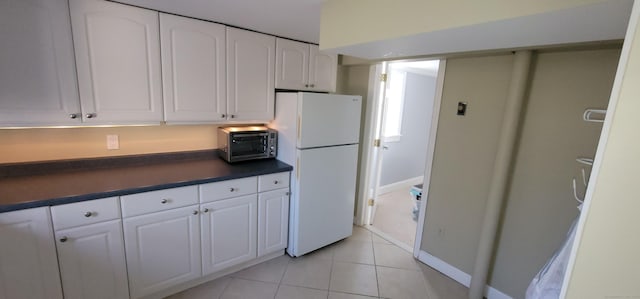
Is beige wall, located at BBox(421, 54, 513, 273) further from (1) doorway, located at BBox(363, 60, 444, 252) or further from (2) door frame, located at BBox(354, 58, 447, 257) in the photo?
(1) doorway, located at BBox(363, 60, 444, 252)

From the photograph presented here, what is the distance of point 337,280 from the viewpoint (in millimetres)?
2330

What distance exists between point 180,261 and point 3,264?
0.89 meters

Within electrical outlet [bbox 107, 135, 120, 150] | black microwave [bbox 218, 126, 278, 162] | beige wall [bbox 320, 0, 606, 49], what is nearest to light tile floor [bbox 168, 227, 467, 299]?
black microwave [bbox 218, 126, 278, 162]

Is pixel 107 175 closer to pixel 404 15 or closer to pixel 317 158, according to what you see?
pixel 317 158

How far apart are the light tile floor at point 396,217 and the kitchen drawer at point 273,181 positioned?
1528 mm

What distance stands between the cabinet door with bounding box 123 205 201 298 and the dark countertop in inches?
9.1

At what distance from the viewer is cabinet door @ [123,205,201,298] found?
179cm

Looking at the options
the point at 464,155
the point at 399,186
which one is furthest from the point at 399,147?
the point at 464,155

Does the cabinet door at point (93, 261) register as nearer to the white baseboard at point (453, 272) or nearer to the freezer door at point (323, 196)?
the freezer door at point (323, 196)

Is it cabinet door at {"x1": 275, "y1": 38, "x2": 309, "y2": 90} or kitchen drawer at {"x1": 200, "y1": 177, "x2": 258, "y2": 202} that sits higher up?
cabinet door at {"x1": 275, "y1": 38, "x2": 309, "y2": 90}

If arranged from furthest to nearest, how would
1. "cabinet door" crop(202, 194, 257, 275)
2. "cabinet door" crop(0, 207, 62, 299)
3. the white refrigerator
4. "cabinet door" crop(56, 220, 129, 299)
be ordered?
the white refrigerator
"cabinet door" crop(202, 194, 257, 275)
"cabinet door" crop(56, 220, 129, 299)
"cabinet door" crop(0, 207, 62, 299)

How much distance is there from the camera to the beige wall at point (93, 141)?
178 cm

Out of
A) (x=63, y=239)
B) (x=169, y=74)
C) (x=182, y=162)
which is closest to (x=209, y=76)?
(x=169, y=74)

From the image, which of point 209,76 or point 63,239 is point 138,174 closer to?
point 63,239
